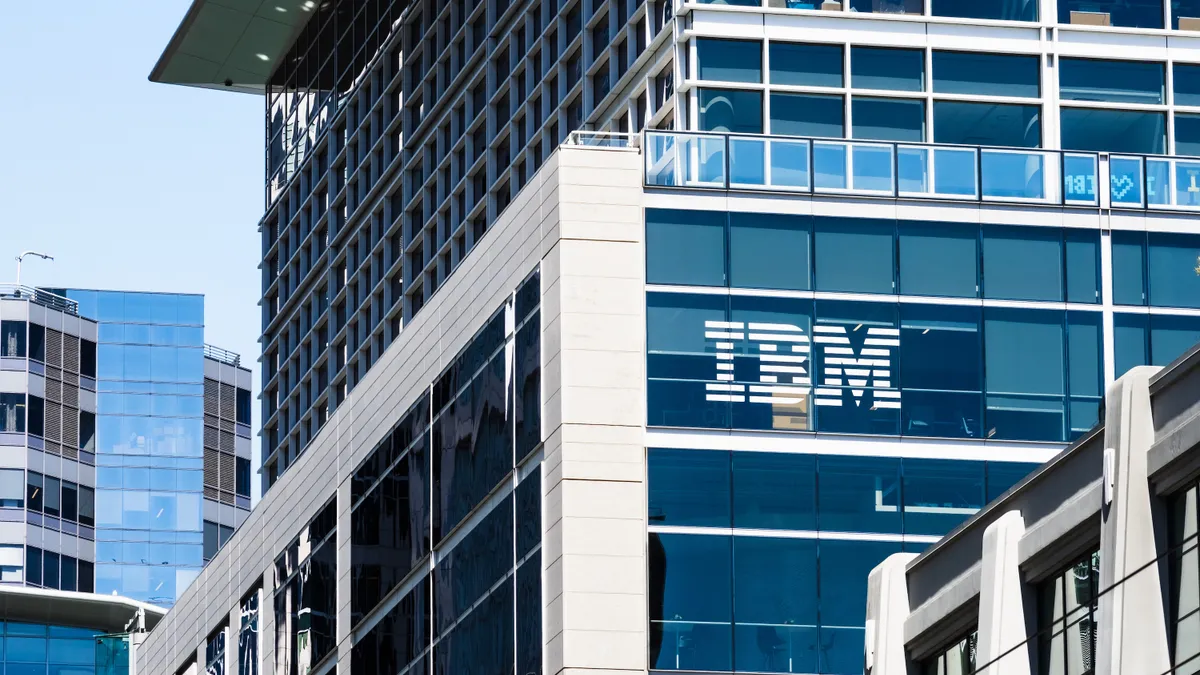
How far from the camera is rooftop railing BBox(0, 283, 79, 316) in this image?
554 feet

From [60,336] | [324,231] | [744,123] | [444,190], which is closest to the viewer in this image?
[744,123]

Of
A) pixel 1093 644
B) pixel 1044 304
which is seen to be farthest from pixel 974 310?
pixel 1093 644

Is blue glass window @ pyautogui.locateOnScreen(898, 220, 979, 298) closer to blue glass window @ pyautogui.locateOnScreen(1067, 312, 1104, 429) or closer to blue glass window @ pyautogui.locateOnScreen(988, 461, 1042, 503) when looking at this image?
blue glass window @ pyautogui.locateOnScreen(1067, 312, 1104, 429)

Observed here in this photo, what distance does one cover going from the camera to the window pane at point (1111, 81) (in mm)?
66625

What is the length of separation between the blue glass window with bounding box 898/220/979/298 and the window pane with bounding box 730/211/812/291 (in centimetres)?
227

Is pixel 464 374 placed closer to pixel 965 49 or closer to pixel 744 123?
pixel 744 123

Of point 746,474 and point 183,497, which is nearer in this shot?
point 746,474

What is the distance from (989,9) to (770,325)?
11905mm

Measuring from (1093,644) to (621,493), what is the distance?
21.9 metres

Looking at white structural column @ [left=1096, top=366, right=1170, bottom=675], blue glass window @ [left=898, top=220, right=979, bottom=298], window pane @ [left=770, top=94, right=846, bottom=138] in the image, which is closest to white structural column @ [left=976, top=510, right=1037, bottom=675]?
white structural column @ [left=1096, top=366, right=1170, bottom=675]

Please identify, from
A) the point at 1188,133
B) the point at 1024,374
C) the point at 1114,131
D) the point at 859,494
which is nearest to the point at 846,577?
the point at 859,494

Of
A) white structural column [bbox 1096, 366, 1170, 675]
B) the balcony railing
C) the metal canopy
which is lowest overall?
white structural column [bbox 1096, 366, 1170, 675]

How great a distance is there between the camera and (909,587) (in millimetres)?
44375

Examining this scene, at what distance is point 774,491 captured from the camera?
5881 centimetres
